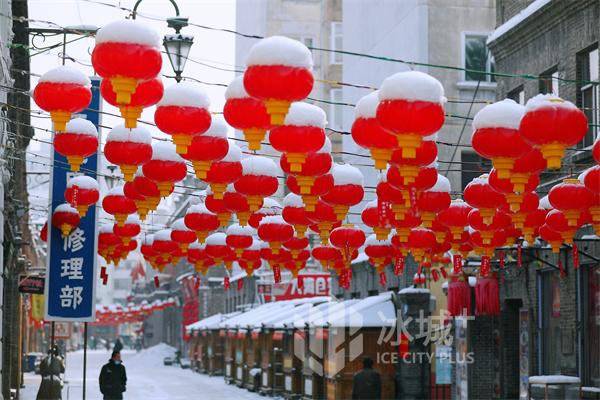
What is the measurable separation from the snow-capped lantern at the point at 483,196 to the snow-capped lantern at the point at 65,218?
723 cm

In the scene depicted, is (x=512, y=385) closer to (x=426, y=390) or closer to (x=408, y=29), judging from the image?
(x=426, y=390)

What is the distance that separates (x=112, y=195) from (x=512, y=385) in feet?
44.4

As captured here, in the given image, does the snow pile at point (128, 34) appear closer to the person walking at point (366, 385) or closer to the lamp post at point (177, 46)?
the lamp post at point (177, 46)

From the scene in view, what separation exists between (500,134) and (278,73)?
3193 mm

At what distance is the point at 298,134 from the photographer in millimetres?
13172

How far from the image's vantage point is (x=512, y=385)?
2983 cm

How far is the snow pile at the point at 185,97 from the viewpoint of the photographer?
13.0 metres

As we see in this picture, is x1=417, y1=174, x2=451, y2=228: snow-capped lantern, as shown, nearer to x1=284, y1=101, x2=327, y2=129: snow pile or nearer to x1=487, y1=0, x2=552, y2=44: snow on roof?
x1=284, y1=101, x2=327, y2=129: snow pile

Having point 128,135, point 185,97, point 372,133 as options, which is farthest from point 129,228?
point 372,133

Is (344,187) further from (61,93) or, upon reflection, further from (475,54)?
(475,54)

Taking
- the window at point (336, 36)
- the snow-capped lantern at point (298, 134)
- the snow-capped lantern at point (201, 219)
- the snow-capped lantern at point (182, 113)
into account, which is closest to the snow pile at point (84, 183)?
the snow-capped lantern at point (201, 219)

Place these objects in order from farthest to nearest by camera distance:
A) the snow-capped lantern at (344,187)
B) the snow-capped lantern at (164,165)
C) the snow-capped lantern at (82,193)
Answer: the snow-capped lantern at (82,193)
the snow-capped lantern at (344,187)
the snow-capped lantern at (164,165)

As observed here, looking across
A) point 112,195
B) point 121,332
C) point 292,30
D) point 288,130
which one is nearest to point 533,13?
point 112,195

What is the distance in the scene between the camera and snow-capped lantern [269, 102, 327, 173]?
13164 mm
